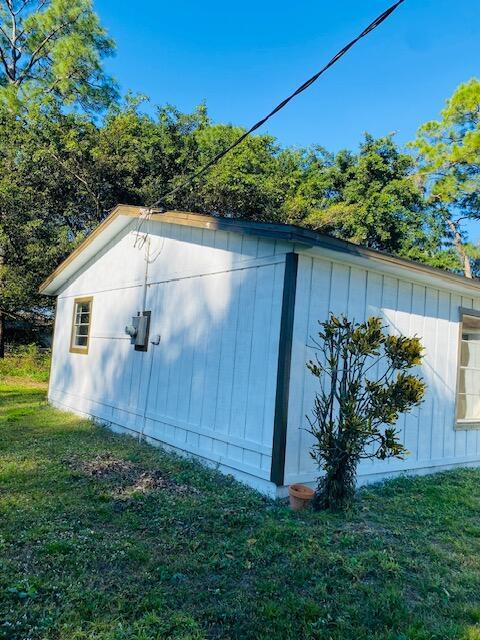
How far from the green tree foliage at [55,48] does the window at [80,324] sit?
39.4ft

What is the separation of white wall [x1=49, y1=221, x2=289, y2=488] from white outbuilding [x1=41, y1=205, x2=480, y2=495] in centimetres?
2

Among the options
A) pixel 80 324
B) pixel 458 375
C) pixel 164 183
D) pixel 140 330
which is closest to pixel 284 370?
pixel 458 375

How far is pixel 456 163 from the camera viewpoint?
18.4m

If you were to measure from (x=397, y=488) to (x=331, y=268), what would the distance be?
241cm

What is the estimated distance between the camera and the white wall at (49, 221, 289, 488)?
15.0 ft

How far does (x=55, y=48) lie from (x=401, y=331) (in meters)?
18.7

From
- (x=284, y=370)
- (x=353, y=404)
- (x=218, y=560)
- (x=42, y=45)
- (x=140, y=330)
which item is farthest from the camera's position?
(x=42, y=45)

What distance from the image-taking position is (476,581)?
299 centimetres

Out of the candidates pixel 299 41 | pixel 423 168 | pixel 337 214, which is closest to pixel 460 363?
pixel 299 41

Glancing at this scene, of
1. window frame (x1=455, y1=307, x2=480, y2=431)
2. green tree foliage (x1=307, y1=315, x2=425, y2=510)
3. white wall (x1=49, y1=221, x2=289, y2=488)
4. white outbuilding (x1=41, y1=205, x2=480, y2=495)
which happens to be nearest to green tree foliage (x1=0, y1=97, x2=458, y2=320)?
white wall (x1=49, y1=221, x2=289, y2=488)

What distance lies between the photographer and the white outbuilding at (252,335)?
4371 millimetres

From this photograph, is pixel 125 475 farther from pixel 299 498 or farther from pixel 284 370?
pixel 284 370

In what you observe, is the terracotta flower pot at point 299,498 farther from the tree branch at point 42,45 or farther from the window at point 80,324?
the tree branch at point 42,45

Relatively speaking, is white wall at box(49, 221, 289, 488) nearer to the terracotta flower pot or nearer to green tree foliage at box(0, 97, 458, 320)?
the terracotta flower pot
